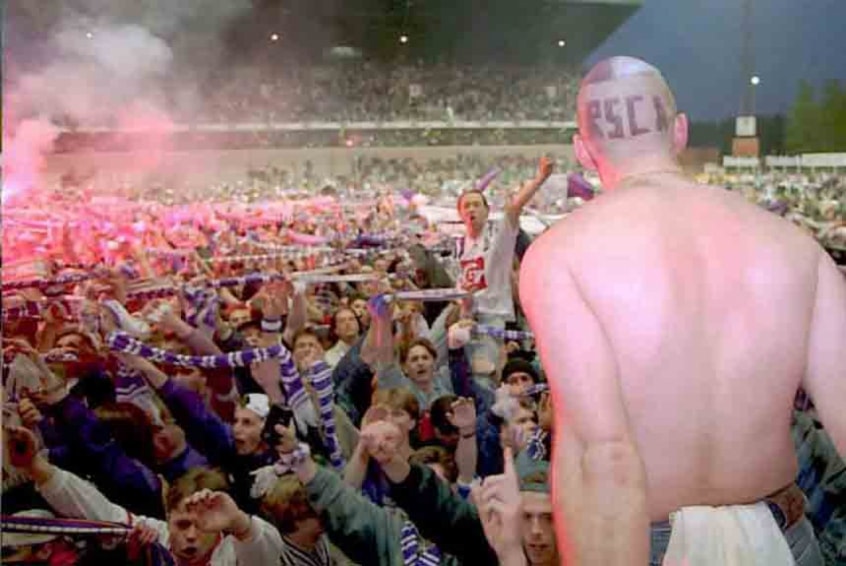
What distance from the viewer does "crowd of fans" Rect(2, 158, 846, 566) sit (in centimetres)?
179

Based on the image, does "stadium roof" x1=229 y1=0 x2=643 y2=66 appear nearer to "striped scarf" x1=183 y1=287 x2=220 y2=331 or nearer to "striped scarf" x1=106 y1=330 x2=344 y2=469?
"striped scarf" x1=183 y1=287 x2=220 y2=331

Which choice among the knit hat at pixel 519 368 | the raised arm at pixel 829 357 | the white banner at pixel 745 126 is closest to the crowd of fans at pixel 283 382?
the knit hat at pixel 519 368

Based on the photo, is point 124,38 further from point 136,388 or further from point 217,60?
point 136,388

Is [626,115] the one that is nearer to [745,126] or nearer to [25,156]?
[745,126]

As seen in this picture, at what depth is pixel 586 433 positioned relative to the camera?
3.82ft

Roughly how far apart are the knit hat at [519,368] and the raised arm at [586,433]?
69cm

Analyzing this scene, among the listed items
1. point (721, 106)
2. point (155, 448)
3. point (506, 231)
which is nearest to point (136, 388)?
point (155, 448)

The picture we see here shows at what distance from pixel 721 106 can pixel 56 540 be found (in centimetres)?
157

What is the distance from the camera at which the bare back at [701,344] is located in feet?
3.88

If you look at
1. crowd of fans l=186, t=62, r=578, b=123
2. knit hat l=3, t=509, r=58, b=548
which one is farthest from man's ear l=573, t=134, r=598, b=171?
knit hat l=3, t=509, r=58, b=548

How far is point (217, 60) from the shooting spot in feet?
6.60

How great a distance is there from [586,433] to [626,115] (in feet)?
1.48

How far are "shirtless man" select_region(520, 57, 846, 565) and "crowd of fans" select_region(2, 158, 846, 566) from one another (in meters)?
0.43

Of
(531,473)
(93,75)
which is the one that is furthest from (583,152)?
(93,75)
